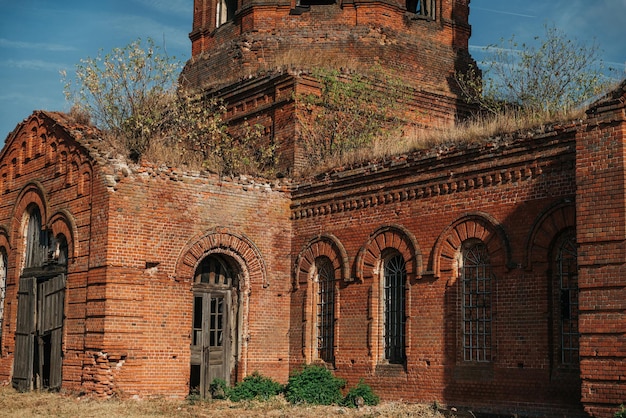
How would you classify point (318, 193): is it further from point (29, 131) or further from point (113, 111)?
point (29, 131)

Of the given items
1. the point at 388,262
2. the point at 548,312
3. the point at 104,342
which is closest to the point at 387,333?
the point at 388,262

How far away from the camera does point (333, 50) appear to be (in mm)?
22969

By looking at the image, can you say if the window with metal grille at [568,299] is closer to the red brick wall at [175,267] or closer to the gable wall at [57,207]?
the red brick wall at [175,267]

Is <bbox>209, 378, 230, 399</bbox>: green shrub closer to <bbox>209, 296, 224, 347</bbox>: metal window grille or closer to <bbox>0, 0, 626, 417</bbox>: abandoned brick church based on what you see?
<bbox>0, 0, 626, 417</bbox>: abandoned brick church

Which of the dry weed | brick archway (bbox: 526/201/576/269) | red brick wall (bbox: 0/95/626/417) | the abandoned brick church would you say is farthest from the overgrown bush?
brick archway (bbox: 526/201/576/269)

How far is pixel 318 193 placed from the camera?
62.9 feet

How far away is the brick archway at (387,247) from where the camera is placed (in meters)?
16.7

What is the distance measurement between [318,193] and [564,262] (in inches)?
258

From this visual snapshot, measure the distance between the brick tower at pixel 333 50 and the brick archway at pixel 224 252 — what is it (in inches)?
158

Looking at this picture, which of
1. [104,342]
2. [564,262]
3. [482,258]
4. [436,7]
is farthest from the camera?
[436,7]

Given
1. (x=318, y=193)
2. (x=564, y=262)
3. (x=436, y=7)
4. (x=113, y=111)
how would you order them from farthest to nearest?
(x=436, y=7) → (x=113, y=111) → (x=318, y=193) → (x=564, y=262)

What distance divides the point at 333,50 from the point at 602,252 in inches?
474

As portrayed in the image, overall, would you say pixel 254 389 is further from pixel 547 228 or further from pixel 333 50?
pixel 333 50

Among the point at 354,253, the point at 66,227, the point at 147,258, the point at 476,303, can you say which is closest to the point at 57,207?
the point at 66,227
